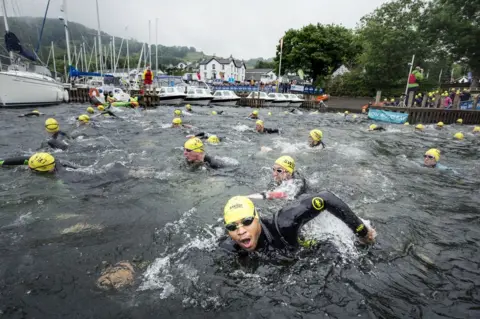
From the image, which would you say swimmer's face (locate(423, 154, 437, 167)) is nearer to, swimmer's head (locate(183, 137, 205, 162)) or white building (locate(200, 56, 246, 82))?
swimmer's head (locate(183, 137, 205, 162))

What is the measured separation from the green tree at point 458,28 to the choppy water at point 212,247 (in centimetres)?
2859

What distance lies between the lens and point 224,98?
30.8 m

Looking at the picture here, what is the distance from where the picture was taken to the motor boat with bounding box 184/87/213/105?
95.7ft

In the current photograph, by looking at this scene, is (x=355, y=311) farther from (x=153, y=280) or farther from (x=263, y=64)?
(x=263, y=64)

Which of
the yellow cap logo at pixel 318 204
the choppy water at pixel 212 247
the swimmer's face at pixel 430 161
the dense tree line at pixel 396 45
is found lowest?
the choppy water at pixel 212 247

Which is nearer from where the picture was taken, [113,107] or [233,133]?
[233,133]

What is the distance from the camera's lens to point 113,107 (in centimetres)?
2225

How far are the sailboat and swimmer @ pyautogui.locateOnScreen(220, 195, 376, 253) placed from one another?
2007 centimetres

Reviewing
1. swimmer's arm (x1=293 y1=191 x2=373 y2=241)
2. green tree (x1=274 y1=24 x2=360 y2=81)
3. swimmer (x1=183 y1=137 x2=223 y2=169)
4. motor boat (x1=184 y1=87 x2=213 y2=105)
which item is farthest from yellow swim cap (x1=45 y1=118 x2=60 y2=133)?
green tree (x1=274 y1=24 x2=360 y2=81)

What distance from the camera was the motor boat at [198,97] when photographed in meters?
29.2

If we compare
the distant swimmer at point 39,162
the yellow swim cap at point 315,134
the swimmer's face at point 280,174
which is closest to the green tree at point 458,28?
the yellow swim cap at point 315,134

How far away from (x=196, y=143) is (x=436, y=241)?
5.61 metres

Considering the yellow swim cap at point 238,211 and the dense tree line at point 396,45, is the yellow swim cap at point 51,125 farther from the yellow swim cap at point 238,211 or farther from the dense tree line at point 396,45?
the dense tree line at point 396,45

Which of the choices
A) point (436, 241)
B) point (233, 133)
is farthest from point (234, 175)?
point (233, 133)
